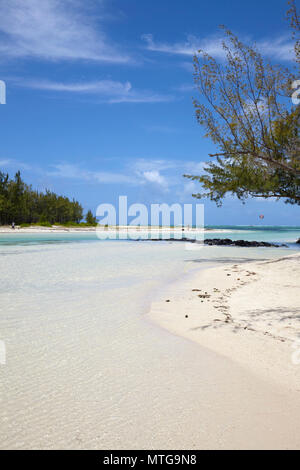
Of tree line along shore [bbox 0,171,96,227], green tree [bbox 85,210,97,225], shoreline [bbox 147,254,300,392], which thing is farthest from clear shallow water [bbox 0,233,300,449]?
green tree [bbox 85,210,97,225]

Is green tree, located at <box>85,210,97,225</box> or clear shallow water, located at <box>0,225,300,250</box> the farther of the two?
green tree, located at <box>85,210,97,225</box>

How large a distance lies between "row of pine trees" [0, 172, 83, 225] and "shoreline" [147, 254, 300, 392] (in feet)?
237

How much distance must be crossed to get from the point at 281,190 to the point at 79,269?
15.5m

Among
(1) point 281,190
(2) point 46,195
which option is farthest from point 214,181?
(2) point 46,195

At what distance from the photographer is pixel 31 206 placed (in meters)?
88.9

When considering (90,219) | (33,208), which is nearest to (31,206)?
(33,208)

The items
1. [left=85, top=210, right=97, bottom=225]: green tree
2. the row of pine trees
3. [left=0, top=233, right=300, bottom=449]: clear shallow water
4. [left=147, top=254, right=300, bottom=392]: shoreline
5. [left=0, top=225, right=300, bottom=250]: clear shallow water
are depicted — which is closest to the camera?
[left=0, top=233, right=300, bottom=449]: clear shallow water

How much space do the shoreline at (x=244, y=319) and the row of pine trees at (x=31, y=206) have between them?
237ft

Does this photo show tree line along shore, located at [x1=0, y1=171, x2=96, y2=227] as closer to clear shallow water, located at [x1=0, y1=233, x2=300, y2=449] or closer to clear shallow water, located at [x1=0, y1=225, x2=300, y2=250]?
clear shallow water, located at [x1=0, y1=225, x2=300, y2=250]

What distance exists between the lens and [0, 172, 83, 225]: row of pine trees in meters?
77.6

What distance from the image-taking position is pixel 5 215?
3073 inches

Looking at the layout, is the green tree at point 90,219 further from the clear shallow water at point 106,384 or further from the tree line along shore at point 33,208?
the clear shallow water at point 106,384

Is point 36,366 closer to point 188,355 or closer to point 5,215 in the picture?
point 188,355

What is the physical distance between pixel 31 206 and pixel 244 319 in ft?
298
